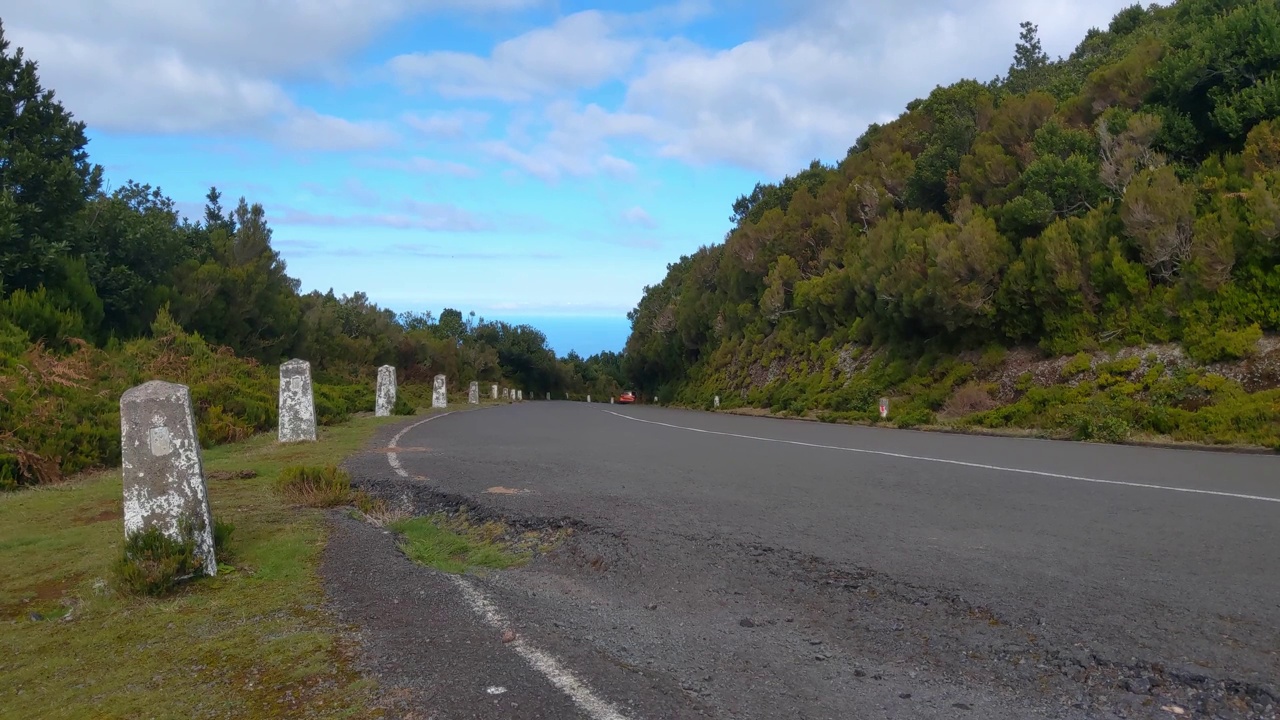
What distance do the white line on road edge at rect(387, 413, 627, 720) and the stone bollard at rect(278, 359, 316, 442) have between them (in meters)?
10.9

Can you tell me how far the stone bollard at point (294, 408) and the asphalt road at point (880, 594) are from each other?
5.62 m

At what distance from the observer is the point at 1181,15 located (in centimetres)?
3525

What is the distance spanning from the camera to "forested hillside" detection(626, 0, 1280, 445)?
19281 millimetres

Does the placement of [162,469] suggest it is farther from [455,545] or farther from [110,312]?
Answer: [110,312]

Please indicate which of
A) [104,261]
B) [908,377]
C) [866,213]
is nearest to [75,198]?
[104,261]

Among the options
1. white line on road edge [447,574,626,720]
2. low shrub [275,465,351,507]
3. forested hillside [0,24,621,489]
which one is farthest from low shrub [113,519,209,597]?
forested hillside [0,24,621,489]

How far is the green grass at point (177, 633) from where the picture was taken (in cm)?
418

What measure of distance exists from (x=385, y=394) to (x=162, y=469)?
2008cm

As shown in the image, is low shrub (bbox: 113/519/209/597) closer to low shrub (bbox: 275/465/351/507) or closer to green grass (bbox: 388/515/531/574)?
green grass (bbox: 388/515/531/574)

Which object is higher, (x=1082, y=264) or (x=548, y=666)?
(x=1082, y=264)

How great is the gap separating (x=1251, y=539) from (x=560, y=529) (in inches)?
210

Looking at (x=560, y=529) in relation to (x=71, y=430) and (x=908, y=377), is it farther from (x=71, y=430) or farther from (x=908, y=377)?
(x=908, y=377)

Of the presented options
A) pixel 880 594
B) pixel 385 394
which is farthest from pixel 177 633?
pixel 385 394

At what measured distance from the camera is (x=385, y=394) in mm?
26062
